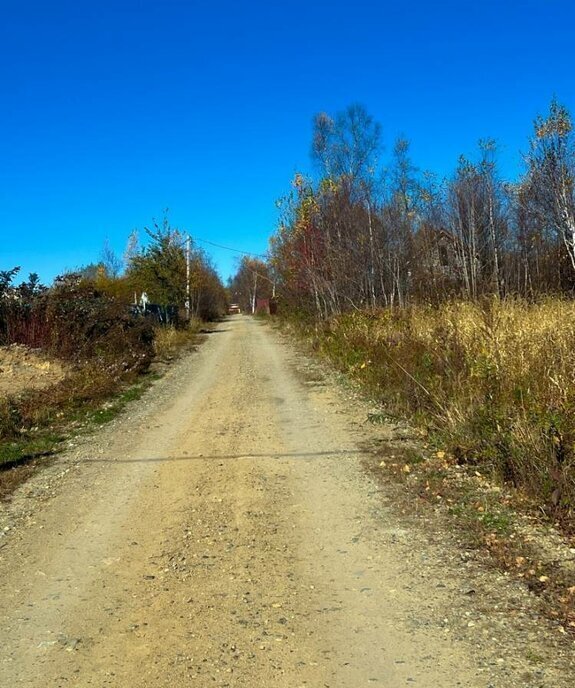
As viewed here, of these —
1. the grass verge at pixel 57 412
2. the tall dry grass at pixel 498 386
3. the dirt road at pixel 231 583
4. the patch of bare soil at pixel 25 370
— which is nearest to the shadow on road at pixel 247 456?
the dirt road at pixel 231 583

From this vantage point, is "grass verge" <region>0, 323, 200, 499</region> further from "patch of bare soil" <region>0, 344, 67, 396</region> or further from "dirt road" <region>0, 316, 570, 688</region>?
"dirt road" <region>0, 316, 570, 688</region>

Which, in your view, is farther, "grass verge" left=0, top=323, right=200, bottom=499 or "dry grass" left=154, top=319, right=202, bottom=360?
"dry grass" left=154, top=319, right=202, bottom=360

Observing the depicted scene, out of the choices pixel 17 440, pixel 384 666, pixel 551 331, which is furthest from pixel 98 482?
pixel 551 331

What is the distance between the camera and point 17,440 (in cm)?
845

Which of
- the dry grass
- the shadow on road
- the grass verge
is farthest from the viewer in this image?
the dry grass

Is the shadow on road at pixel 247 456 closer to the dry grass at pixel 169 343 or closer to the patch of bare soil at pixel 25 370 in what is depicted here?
the patch of bare soil at pixel 25 370

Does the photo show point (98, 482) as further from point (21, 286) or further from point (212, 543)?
point (21, 286)

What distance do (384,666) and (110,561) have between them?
225cm

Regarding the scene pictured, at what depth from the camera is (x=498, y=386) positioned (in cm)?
653

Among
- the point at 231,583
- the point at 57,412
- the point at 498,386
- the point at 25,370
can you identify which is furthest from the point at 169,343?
the point at 231,583

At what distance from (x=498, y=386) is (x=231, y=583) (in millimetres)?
3961

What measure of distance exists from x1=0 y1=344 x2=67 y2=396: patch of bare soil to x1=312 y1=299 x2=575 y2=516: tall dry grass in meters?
6.80

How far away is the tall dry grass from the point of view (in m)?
4.93

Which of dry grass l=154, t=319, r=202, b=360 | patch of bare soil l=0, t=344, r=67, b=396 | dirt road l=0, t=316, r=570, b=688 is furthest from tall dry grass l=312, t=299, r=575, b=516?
dry grass l=154, t=319, r=202, b=360
